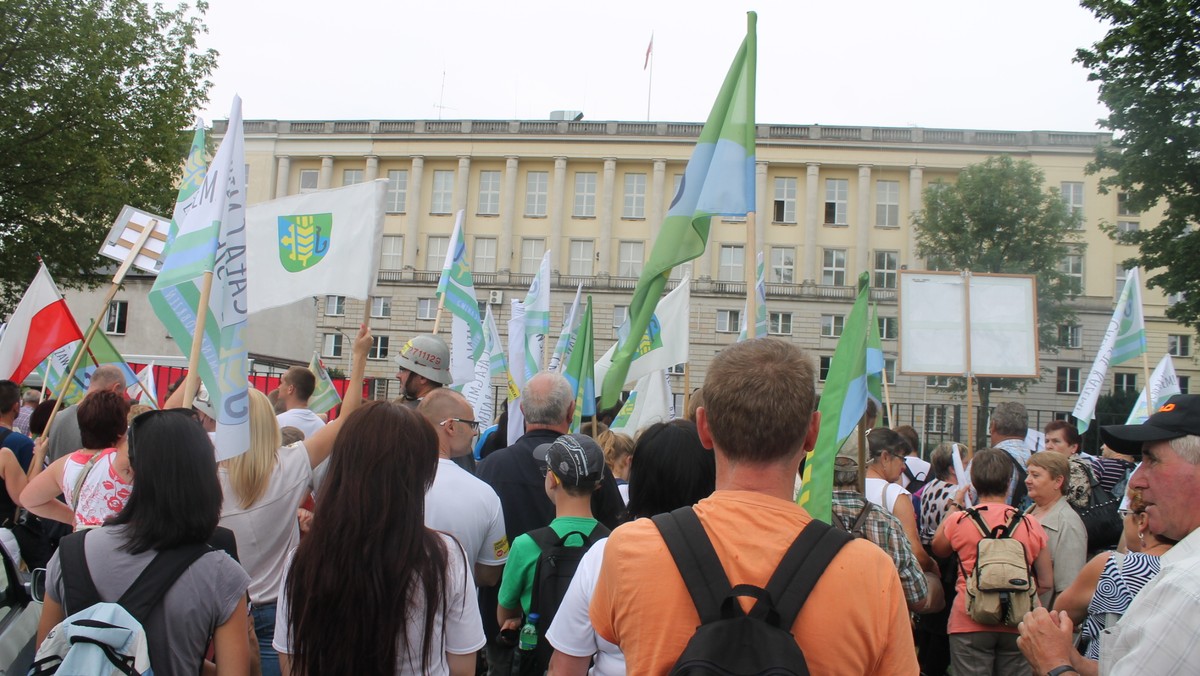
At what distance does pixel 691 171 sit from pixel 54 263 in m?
→ 19.7

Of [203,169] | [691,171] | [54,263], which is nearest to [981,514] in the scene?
[691,171]

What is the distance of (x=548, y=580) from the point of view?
3.53 metres

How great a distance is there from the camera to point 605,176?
58.0m

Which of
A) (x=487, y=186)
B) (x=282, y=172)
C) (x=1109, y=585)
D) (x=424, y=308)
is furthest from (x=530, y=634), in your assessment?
(x=282, y=172)

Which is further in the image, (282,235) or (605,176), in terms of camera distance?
(605,176)

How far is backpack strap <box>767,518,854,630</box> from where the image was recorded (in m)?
1.86

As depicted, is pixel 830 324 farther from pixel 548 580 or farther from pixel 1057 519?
pixel 548 580

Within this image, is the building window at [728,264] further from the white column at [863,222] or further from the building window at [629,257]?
the white column at [863,222]

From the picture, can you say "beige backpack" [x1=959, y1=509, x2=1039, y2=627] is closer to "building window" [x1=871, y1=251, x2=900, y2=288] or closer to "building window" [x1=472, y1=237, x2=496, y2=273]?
"building window" [x1=871, y1=251, x2=900, y2=288]

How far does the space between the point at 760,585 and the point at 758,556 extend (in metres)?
0.06

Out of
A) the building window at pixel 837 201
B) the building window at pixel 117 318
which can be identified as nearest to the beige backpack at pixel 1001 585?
the building window at pixel 117 318

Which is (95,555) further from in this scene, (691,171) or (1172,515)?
(691,171)

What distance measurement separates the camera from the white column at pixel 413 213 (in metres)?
58.6

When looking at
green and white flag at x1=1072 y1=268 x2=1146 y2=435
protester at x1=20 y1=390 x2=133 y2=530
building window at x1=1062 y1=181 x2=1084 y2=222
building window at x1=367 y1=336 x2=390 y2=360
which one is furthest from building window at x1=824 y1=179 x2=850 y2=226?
protester at x1=20 y1=390 x2=133 y2=530
